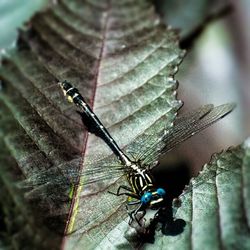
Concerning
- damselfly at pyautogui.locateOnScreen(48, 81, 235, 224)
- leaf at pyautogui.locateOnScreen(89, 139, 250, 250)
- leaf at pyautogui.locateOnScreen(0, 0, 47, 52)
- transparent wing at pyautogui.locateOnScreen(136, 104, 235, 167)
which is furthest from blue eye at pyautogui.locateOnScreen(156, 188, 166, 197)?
leaf at pyautogui.locateOnScreen(0, 0, 47, 52)

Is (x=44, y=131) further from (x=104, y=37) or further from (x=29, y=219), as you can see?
(x=104, y=37)

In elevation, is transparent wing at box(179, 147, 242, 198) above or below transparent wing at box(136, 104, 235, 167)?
above

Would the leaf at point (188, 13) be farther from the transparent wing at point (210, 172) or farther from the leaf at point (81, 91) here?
the transparent wing at point (210, 172)

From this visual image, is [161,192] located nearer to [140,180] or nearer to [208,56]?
[140,180]

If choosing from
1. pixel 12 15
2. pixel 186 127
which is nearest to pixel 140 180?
pixel 186 127

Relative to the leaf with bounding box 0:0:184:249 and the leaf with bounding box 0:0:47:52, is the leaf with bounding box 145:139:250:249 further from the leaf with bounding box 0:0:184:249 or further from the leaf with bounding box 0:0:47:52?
the leaf with bounding box 0:0:47:52

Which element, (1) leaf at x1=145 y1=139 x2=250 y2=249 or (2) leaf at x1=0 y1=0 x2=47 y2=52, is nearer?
(1) leaf at x1=145 y1=139 x2=250 y2=249
